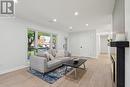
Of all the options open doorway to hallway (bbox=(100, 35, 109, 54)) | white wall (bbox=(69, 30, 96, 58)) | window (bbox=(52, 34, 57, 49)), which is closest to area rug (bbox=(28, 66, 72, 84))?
window (bbox=(52, 34, 57, 49))

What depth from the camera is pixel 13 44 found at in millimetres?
4051

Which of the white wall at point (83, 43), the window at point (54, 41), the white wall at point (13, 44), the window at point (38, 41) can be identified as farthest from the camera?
the white wall at point (83, 43)

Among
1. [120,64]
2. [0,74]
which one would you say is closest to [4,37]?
[0,74]

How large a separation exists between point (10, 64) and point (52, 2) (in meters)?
3.14

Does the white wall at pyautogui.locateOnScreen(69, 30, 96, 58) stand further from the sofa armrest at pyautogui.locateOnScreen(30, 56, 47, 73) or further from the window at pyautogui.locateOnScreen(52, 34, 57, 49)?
the sofa armrest at pyautogui.locateOnScreen(30, 56, 47, 73)

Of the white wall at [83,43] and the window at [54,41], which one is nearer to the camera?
the window at [54,41]

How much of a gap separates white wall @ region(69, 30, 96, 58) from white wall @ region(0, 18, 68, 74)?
5066 millimetres

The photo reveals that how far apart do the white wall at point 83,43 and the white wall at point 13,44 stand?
5066 millimetres

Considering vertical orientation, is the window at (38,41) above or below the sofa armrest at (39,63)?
above

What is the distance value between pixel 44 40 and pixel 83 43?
3904 millimetres

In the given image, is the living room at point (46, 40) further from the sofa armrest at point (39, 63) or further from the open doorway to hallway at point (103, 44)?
the open doorway to hallway at point (103, 44)

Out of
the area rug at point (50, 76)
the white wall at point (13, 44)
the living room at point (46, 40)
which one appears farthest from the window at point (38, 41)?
the area rug at point (50, 76)

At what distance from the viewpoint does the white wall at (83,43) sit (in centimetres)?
802

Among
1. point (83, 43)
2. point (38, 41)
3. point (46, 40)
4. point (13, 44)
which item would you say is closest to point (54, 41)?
point (46, 40)
